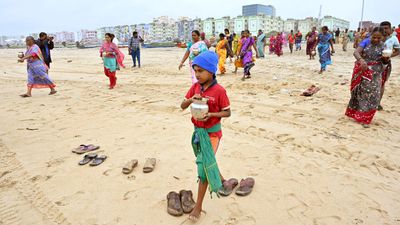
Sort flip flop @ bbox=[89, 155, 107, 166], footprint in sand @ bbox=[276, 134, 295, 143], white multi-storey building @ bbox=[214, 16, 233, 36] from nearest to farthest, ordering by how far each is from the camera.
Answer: flip flop @ bbox=[89, 155, 107, 166]
footprint in sand @ bbox=[276, 134, 295, 143]
white multi-storey building @ bbox=[214, 16, 233, 36]

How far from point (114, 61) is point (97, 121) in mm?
3303

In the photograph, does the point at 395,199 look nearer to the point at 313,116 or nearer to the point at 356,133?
the point at 356,133

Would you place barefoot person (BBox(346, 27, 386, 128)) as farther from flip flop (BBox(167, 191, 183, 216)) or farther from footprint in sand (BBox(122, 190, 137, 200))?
footprint in sand (BBox(122, 190, 137, 200))

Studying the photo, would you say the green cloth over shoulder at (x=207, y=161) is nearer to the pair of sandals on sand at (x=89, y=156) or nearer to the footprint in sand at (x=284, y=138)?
the pair of sandals on sand at (x=89, y=156)

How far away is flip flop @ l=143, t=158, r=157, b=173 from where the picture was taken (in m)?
3.25

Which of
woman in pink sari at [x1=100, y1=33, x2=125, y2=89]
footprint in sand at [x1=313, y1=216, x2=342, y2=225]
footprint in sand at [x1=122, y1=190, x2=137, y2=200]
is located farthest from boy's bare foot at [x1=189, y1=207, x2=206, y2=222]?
woman in pink sari at [x1=100, y1=33, x2=125, y2=89]

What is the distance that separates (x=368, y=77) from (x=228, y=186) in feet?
11.0

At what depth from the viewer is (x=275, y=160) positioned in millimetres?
3537

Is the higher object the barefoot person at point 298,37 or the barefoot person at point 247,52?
the barefoot person at point 298,37

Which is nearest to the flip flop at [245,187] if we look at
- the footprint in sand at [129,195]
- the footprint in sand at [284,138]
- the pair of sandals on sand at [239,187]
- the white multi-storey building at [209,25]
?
the pair of sandals on sand at [239,187]

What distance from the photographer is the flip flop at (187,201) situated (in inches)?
100.0

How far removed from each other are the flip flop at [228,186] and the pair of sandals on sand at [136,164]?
2.97ft

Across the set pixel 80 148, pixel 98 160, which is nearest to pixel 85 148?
pixel 80 148

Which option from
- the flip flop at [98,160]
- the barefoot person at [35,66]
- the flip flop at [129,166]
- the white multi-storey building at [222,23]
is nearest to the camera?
the flip flop at [129,166]
